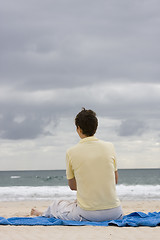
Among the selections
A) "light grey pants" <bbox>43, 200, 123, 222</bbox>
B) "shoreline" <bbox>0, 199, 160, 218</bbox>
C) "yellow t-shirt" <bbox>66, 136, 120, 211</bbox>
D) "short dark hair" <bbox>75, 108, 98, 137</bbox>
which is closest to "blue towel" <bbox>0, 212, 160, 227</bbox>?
"light grey pants" <bbox>43, 200, 123, 222</bbox>

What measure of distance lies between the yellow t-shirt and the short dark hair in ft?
0.39

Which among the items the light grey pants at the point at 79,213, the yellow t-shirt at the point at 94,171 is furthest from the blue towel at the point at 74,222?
the yellow t-shirt at the point at 94,171

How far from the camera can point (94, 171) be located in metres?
4.78

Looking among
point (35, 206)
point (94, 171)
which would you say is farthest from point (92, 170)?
point (35, 206)

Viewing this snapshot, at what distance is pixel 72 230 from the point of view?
15.0 feet

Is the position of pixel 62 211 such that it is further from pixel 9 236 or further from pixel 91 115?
pixel 91 115

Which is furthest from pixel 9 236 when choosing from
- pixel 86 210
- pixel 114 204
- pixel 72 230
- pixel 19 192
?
pixel 19 192

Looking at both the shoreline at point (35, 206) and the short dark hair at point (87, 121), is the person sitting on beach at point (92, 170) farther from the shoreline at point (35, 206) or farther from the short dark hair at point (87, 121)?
the shoreline at point (35, 206)

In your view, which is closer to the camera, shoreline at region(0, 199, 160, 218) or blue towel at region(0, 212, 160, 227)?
blue towel at region(0, 212, 160, 227)

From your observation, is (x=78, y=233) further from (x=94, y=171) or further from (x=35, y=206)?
(x=35, y=206)

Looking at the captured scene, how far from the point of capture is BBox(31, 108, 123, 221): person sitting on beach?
4.78 metres

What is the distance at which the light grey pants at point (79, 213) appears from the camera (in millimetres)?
4914

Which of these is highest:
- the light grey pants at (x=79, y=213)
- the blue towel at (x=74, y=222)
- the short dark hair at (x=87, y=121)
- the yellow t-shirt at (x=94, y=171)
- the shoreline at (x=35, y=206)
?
the short dark hair at (x=87, y=121)

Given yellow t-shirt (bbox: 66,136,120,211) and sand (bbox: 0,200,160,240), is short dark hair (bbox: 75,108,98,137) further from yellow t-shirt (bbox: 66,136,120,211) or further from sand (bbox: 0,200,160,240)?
sand (bbox: 0,200,160,240)
